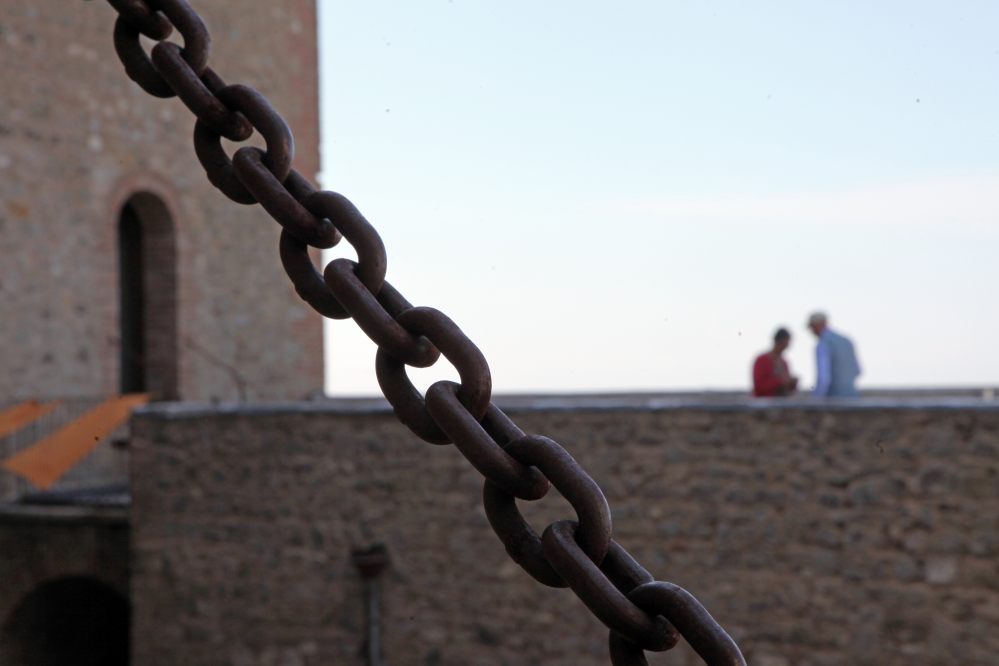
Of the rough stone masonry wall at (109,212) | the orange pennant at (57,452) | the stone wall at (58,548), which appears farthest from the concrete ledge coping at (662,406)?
the rough stone masonry wall at (109,212)

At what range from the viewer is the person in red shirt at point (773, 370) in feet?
23.2

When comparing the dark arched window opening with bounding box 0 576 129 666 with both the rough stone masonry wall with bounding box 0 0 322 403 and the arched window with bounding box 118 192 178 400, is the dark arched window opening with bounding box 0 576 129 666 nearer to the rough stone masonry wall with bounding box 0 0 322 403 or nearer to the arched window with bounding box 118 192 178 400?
the rough stone masonry wall with bounding box 0 0 322 403

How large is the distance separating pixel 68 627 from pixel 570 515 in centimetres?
568

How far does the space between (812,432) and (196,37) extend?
5025 mm

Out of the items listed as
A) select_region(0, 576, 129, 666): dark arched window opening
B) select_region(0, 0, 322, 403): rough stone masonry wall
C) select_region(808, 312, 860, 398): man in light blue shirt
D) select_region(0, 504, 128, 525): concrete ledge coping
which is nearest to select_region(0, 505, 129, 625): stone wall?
select_region(0, 504, 128, 525): concrete ledge coping

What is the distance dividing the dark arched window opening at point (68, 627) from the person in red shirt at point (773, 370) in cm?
571

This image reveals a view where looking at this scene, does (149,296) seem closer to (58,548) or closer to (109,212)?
(109,212)

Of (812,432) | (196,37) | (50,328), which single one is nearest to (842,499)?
(812,432)

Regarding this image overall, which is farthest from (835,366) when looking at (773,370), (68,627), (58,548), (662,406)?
(68,627)

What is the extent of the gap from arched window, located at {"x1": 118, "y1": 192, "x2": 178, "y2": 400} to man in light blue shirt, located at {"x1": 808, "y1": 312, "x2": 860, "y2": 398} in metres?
7.38

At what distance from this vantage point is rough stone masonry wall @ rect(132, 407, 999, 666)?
17.9 feet

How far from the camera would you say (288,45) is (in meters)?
12.7

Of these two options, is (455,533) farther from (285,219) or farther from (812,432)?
(285,219)

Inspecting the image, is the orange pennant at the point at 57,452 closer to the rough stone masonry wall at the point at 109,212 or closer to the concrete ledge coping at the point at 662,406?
the concrete ledge coping at the point at 662,406
